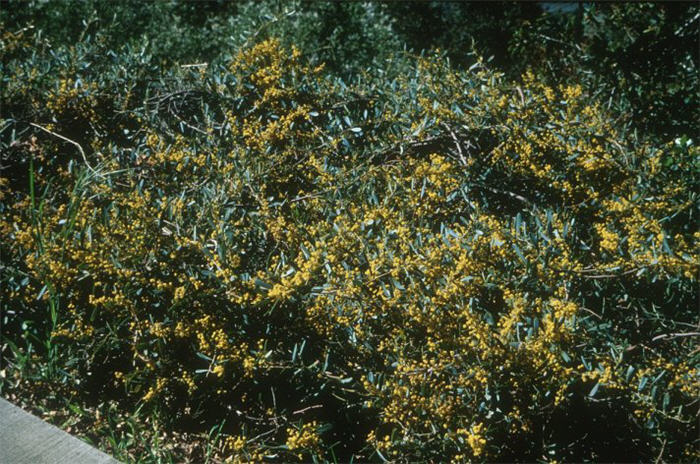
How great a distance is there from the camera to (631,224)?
283 cm

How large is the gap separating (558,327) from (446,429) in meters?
0.61

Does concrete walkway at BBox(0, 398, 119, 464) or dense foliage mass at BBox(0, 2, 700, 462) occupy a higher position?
dense foliage mass at BBox(0, 2, 700, 462)

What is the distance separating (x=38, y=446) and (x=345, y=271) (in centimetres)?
142

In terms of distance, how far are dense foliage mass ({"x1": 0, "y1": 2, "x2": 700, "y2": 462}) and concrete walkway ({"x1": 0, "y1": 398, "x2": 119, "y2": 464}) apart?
0.39 m

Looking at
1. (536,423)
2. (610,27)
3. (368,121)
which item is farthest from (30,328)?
(610,27)

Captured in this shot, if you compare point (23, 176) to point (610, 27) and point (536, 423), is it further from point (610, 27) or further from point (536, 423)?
point (610, 27)

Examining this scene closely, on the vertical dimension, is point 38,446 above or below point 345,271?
below

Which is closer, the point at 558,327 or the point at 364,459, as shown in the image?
the point at 558,327

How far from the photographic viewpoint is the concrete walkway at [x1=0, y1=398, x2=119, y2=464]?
7.50ft

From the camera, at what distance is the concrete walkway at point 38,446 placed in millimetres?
2287

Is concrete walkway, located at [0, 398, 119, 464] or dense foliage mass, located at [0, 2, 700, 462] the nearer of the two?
concrete walkway, located at [0, 398, 119, 464]

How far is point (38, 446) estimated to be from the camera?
235cm

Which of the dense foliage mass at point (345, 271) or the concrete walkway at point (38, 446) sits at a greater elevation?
the dense foliage mass at point (345, 271)

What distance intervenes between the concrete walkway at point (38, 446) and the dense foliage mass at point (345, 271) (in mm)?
388
